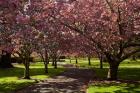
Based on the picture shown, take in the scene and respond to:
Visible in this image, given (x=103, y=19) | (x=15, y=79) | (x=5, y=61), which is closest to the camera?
(x=103, y=19)

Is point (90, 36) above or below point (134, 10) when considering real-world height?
below


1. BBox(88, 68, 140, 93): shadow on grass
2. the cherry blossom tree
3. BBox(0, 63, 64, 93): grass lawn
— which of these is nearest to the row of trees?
the cherry blossom tree

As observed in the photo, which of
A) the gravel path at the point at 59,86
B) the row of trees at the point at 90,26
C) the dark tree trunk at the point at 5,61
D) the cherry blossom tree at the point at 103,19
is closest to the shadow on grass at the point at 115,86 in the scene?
the gravel path at the point at 59,86

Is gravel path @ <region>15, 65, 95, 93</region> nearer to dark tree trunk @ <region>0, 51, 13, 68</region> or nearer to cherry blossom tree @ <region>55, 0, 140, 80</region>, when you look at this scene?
cherry blossom tree @ <region>55, 0, 140, 80</region>

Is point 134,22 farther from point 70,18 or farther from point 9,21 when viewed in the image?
point 9,21

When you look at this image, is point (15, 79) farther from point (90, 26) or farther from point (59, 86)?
point (90, 26)

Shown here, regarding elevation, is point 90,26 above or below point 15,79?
above

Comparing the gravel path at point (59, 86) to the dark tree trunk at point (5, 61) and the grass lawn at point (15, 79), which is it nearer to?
the grass lawn at point (15, 79)

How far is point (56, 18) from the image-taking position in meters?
28.7

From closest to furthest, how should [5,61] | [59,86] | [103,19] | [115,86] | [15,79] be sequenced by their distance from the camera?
[115,86], [59,86], [103,19], [15,79], [5,61]

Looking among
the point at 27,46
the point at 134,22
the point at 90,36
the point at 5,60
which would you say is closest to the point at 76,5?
the point at 90,36

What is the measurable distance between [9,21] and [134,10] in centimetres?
1193

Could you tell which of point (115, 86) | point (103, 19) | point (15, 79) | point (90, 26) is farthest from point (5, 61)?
point (115, 86)

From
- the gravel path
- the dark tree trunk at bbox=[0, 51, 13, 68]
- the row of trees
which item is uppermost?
the row of trees
